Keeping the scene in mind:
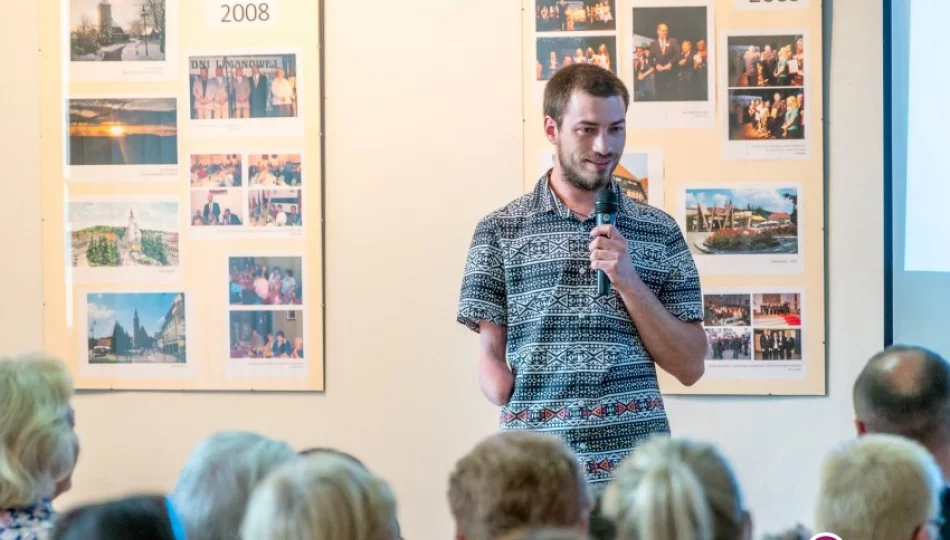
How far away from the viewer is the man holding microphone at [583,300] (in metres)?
2.23

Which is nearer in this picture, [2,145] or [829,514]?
[829,514]

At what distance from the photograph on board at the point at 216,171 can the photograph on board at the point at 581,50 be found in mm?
1169

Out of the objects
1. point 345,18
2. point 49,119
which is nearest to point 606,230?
point 345,18

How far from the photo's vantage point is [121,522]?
53.2 inches

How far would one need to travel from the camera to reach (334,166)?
Answer: 3660 mm

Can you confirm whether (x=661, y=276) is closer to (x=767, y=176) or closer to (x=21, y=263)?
(x=767, y=176)

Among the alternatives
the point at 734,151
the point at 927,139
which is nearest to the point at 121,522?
the point at 734,151

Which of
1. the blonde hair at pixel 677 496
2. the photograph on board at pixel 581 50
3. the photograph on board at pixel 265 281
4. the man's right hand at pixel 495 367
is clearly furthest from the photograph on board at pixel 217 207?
the blonde hair at pixel 677 496

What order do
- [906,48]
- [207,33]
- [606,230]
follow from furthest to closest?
[207,33] < [906,48] < [606,230]

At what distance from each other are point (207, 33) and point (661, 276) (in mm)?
2104

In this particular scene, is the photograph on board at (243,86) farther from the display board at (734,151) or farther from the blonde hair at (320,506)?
the blonde hair at (320,506)

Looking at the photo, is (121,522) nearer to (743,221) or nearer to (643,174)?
(643,174)

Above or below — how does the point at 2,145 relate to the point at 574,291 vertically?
above

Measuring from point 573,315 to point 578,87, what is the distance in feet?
1.73
